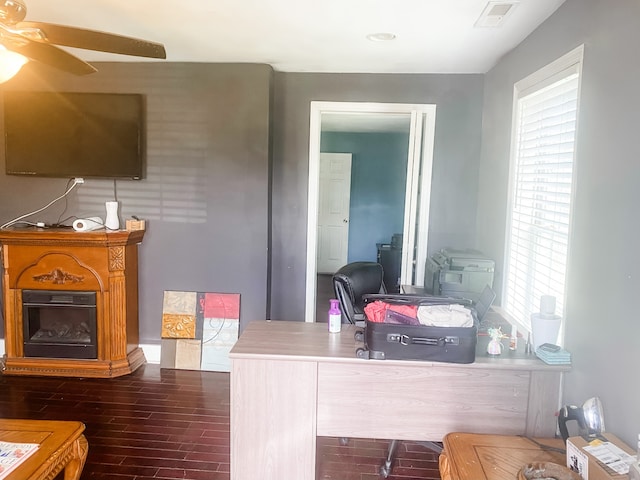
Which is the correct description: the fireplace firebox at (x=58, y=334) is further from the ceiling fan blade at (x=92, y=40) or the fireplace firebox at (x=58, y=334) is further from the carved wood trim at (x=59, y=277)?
the ceiling fan blade at (x=92, y=40)

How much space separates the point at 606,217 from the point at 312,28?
1943mm

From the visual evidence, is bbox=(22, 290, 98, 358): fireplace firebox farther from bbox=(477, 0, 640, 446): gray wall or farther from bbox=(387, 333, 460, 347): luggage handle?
bbox=(477, 0, 640, 446): gray wall

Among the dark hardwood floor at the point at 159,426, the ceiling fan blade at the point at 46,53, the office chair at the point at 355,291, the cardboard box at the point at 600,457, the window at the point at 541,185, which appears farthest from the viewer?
the office chair at the point at 355,291

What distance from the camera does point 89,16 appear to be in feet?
9.00

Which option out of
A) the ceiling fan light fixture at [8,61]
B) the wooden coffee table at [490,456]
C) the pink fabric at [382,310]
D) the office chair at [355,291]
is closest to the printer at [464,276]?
the office chair at [355,291]

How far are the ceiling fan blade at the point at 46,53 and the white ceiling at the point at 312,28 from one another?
48 centimetres

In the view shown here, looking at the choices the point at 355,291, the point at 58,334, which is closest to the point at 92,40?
the point at 355,291

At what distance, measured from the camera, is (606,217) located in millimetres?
1883

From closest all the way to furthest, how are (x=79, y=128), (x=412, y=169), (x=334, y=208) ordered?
(x=79, y=128), (x=412, y=169), (x=334, y=208)

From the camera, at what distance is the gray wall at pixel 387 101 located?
3982 mm

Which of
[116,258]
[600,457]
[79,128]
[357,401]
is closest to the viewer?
[600,457]

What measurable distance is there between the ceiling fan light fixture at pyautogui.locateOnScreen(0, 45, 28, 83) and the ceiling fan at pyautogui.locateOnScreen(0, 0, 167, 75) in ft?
0.07

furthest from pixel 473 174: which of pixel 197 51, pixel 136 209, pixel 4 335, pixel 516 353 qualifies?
pixel 4 335

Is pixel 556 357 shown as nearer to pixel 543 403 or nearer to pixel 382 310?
pixel 543 403
